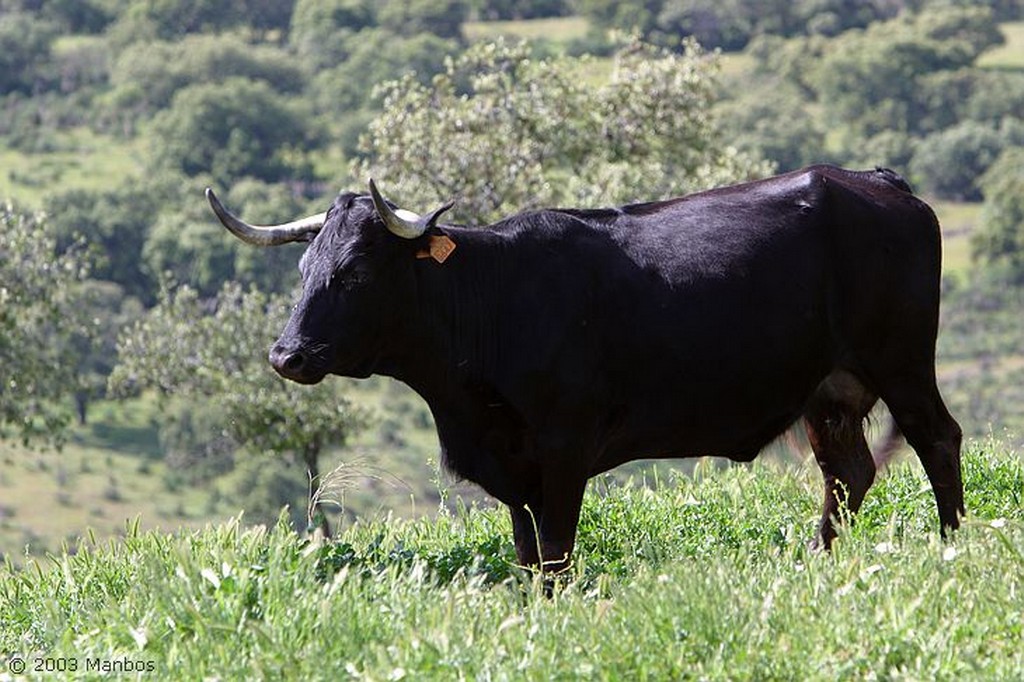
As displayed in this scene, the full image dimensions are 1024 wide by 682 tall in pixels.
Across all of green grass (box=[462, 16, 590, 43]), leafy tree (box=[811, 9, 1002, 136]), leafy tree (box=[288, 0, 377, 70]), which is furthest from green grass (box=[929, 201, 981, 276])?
leafy tree (box=[288, 0, 377, 70])

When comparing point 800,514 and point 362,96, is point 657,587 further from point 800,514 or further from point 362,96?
point 362,96

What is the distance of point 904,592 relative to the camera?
6.49 metres

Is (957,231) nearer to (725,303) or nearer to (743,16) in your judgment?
(743,16)

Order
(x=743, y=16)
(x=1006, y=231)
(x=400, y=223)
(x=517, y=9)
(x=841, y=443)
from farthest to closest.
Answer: (x=517, y=9)
(x=743, y=16)
(x=1006, y=231)
(x=841, y=443)
(x=400, y=223)

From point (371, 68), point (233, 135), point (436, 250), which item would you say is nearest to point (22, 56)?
point (371, 68)

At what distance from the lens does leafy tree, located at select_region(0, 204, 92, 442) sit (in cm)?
2723

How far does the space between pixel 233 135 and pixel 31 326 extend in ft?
375

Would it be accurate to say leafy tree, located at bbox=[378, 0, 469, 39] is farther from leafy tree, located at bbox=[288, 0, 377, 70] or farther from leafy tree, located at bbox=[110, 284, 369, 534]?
leafy tree, located at bbox=[110, 284, 369, 534]

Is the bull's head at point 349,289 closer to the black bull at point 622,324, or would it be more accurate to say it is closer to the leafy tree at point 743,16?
the black bull at point 622,324

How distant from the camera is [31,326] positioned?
1104 inches

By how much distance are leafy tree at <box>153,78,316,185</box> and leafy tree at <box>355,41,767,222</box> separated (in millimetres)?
105174

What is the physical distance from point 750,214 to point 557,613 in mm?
3355

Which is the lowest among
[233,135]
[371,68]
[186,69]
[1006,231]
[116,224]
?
[186,69]

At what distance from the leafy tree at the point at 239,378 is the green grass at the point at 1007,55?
473 feet
